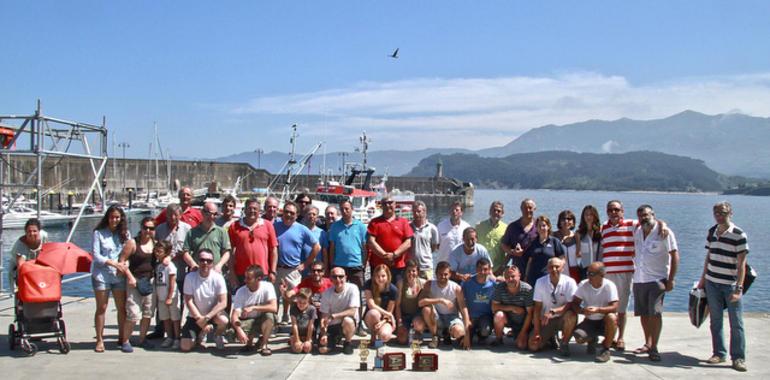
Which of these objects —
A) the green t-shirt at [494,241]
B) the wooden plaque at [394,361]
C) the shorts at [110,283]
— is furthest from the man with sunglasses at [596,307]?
the shorts at [110,283]

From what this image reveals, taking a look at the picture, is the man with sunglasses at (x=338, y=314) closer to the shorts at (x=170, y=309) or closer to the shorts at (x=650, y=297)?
the shorts at (x=170, y=309)

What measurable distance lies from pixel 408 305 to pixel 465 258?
38.3 inches

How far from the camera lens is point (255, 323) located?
7.81m

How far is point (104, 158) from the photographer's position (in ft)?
34.1

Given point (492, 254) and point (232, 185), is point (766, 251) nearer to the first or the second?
point (492, 254)

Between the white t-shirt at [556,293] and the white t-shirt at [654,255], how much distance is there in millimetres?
826

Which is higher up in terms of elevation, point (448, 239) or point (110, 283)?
point (448, 239)

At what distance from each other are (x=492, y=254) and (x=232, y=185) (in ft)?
271

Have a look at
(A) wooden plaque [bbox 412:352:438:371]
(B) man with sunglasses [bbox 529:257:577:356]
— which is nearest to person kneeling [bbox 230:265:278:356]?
(A) wooden plaque [bbox 412:352:438:371]

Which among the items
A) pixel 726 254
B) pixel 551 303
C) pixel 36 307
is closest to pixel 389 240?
pixel 551 303

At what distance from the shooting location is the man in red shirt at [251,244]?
824 cm

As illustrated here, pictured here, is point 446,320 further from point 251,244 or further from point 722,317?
point 722,317

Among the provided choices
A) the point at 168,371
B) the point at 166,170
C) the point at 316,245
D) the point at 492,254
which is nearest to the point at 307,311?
A: the point at 316,245

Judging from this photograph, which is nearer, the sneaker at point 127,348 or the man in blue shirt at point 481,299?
the sneaker at point 127,348
